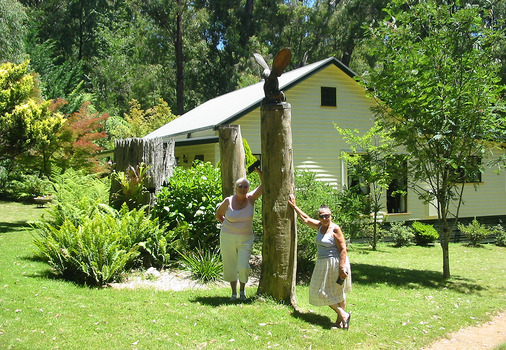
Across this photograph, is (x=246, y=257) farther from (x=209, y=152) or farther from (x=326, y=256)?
(x=209, y=152)

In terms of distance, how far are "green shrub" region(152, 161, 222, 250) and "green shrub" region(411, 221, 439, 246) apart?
9.30 m

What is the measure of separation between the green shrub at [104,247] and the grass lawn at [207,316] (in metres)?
0.32

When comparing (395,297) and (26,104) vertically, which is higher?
(26,104)

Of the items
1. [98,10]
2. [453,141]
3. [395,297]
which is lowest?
[395,297]

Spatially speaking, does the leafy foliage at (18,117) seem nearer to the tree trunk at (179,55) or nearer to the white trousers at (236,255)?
the white trousers at (236,255)

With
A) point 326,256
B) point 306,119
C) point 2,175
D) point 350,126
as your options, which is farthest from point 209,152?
point 2,175

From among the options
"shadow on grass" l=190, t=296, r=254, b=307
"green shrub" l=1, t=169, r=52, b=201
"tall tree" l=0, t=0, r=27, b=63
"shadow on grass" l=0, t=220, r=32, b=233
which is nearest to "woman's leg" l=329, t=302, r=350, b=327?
"shadow on grass" l=190, t=296, r=254, b=307

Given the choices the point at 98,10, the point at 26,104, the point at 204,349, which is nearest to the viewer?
the point at 204,349

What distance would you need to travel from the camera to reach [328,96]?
52.5ft

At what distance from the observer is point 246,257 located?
6.44m

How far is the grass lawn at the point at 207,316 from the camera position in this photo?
17.0 feet

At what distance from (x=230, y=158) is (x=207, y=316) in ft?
9.96

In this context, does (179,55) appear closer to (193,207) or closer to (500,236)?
(500,236)

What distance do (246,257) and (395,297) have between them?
327cm
